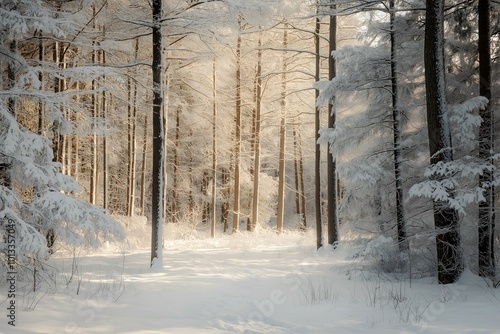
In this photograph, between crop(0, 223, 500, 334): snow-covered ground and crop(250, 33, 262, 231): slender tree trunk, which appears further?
crop(250, 33, 262, 231): slender tree trunk

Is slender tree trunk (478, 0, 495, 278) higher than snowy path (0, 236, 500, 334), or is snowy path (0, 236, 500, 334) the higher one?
slender tree trunk (478, 0, 495, 278)

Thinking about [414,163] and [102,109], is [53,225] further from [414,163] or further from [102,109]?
[102,109]

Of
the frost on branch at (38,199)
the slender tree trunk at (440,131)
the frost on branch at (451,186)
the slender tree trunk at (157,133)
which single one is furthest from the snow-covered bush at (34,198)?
the slender tree trunk at (440,131)

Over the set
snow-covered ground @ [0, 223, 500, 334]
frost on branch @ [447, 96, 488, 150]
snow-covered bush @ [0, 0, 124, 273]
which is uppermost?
frost on branch @ [447, 96, 488, 150]

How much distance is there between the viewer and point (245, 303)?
19.3ft

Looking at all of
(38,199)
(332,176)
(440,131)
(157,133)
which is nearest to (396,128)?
(440,131)

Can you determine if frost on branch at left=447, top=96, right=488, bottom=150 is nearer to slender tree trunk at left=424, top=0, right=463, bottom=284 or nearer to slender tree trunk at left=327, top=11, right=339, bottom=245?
slender tree trunk at left=424, top=0, right=463, bottom=284

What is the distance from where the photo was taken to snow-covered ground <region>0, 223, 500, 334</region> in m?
4.61

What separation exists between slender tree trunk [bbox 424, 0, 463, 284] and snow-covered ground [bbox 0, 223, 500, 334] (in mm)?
449

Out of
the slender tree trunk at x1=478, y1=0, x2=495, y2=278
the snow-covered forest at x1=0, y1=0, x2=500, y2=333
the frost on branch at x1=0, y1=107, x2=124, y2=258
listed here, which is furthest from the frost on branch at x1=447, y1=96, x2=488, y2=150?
the frost on branch at x1=0, y1=107, x2=124, y2=258

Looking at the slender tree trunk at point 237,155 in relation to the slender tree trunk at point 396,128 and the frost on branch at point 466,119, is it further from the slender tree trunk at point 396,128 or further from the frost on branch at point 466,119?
the frost on branch at point 466,119

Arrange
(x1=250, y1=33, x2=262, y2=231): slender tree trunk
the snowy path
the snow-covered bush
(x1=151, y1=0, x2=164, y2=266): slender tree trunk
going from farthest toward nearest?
(x1=250, y1=33, x2=262, y2=231): slender tree trunk
(x1=151, y1=0, x2=164, y2=266): slender tree trunk
the snow-covered bush
the snowy path

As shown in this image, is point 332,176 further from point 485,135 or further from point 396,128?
point 485,135

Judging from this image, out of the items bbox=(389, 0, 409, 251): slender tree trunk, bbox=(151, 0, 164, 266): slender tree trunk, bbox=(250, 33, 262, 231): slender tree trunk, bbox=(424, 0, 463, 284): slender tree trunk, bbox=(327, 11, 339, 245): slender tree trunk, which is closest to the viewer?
bbox=(424, 0, 463, 284): slender tree trunk
